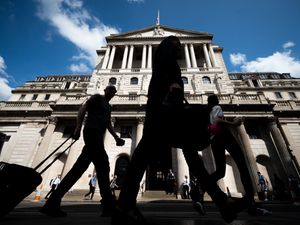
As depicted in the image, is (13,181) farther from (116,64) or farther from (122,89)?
(116,64)

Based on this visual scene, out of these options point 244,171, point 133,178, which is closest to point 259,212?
point 244,171

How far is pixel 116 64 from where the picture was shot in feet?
95.3

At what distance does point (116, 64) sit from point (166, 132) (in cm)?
2919

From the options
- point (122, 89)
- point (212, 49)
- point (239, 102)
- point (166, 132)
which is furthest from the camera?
point (212, 49)

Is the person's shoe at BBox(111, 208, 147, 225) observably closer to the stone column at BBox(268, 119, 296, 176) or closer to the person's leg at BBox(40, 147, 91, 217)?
the person's leg at BBox(40, 147, 91, 217)

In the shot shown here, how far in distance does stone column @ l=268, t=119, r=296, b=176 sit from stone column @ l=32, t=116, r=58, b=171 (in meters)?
20.9

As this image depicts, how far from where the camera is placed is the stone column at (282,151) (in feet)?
44.6

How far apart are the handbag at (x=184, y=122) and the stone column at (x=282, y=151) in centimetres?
1640

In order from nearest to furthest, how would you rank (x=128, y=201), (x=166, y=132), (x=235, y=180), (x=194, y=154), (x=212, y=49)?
1. (x=128, y=201)
2. (x=166, y=132)
3. (x=194, y=154)
4. (x=235, y=180)
5. (x=212, y=49)

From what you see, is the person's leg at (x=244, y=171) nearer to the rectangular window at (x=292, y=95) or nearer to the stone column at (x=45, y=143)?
the stone column at (x=45, y=143)

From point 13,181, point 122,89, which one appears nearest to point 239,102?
point 122,89

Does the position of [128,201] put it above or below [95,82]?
below

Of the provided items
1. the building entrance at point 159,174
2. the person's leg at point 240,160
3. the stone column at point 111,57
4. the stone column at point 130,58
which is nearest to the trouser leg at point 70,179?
the person's leg at point 240,160

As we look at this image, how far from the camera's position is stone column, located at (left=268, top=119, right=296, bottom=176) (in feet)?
44.6
